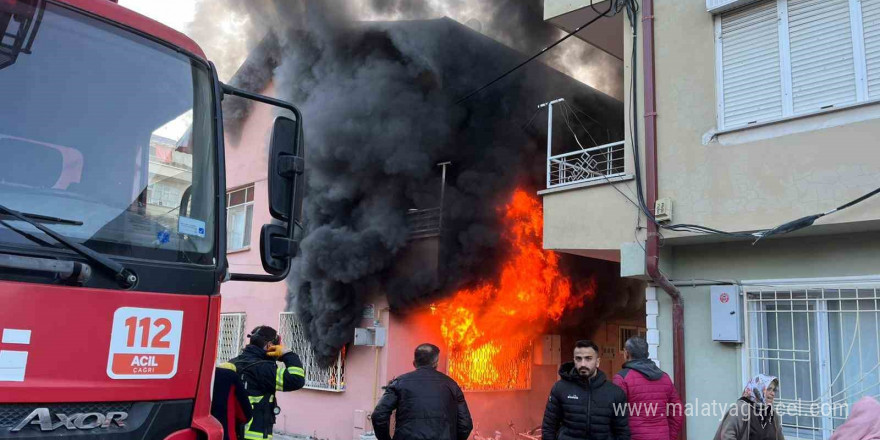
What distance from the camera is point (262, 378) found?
5223mm

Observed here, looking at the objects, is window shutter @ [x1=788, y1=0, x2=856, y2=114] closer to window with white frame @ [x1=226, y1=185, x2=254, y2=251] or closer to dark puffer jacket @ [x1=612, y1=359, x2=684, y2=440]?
dark puffer jacket @ [x1=612, y1=359, x2=684, y2=440]

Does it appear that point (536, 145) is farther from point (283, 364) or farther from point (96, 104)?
point (96, 104)

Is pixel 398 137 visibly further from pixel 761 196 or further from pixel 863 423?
pixel 863 423

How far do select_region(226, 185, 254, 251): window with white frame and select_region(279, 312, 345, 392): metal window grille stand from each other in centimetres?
264

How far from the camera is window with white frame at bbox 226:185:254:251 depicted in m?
14.3

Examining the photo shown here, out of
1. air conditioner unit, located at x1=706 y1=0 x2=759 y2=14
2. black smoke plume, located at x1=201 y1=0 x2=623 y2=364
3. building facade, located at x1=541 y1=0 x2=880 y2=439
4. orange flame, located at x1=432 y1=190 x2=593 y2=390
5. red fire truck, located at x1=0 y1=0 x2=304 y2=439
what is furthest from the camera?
orange flame, located at x1=432 y1=190 x2=593 y2=390

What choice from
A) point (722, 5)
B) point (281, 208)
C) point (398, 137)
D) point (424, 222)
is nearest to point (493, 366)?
point (424, 222)

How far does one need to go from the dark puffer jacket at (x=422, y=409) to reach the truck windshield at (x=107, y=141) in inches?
80.2

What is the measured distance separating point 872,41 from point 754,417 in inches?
142

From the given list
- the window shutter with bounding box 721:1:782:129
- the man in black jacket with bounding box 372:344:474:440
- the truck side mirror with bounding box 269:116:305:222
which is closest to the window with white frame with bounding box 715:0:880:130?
the window shutter with bounding box 721:1:782:129

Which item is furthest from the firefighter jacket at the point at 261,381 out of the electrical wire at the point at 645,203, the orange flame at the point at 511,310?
the orange flame at the point at 511,310

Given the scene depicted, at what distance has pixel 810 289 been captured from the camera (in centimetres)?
619

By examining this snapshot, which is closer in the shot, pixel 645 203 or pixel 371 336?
pixel 645 203

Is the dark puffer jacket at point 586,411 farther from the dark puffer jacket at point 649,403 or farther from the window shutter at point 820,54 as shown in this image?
the window shutter at point 820,54
